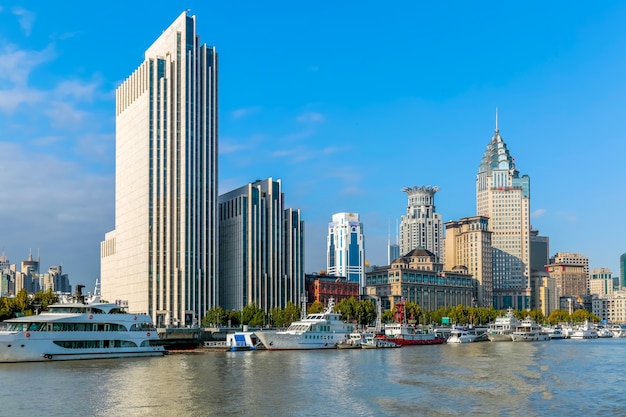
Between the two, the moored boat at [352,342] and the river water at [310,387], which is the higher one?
the river water at [310,387]

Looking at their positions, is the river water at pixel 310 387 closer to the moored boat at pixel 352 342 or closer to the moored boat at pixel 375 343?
the moored boat at pixel 352 342

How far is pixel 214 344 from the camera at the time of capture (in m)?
165

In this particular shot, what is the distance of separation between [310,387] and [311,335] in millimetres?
68388

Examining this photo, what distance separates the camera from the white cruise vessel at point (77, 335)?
112 metres

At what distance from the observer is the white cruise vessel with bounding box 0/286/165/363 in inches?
4422

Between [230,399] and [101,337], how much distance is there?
49.2 meters

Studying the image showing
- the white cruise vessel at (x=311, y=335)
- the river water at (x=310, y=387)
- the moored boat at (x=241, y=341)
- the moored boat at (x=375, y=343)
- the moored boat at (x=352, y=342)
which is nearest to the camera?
the river water at (x=310, y=387)

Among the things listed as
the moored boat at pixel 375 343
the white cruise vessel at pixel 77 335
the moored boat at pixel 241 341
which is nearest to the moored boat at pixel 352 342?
the moored boat at pixel 375 343

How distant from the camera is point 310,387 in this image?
89.3 meters

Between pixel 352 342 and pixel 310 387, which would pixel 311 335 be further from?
pixel 310 387

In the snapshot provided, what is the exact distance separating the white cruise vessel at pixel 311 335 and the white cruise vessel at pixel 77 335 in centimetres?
2954

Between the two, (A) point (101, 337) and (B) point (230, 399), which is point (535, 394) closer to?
(B) point (230, 399)

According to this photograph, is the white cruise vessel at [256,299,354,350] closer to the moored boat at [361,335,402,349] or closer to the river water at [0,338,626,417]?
the moored boat at [361,335,402,349]

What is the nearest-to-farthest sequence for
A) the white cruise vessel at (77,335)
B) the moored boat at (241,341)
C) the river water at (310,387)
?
the river water at (310,387) < the white cruise vessel at (77,335) < the moored boat at (241,341)
